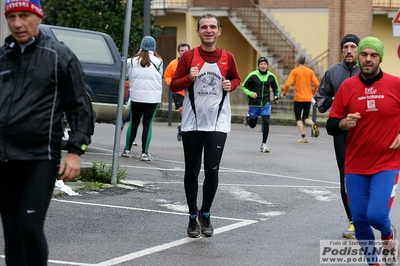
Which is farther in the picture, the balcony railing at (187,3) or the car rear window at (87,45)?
the balcony railing at (187,3)

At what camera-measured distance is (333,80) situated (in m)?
8.53

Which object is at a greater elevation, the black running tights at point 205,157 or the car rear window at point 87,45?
the car rear window at point 87,45

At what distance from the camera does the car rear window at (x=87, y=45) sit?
584 inches

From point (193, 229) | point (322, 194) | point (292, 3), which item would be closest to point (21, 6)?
point (193, 229)

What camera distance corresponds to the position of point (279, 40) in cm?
3127

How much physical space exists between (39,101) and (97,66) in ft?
31.9

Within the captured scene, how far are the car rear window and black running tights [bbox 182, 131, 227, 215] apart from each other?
6922 millimetres

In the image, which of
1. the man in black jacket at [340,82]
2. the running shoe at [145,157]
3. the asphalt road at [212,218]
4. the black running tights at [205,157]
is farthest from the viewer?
the running shoe at [145,157]

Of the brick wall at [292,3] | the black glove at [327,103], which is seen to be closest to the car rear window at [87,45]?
the black glove at [327,103]

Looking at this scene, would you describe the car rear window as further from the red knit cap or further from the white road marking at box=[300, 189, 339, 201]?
the red knit cap

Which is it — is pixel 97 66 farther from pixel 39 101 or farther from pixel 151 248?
pixel 39 101

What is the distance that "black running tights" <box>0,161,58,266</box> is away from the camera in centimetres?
509

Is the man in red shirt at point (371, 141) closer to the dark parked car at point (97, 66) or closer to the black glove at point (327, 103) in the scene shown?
the black glove at point (327, 103)

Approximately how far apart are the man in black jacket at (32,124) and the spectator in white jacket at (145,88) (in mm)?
8830
